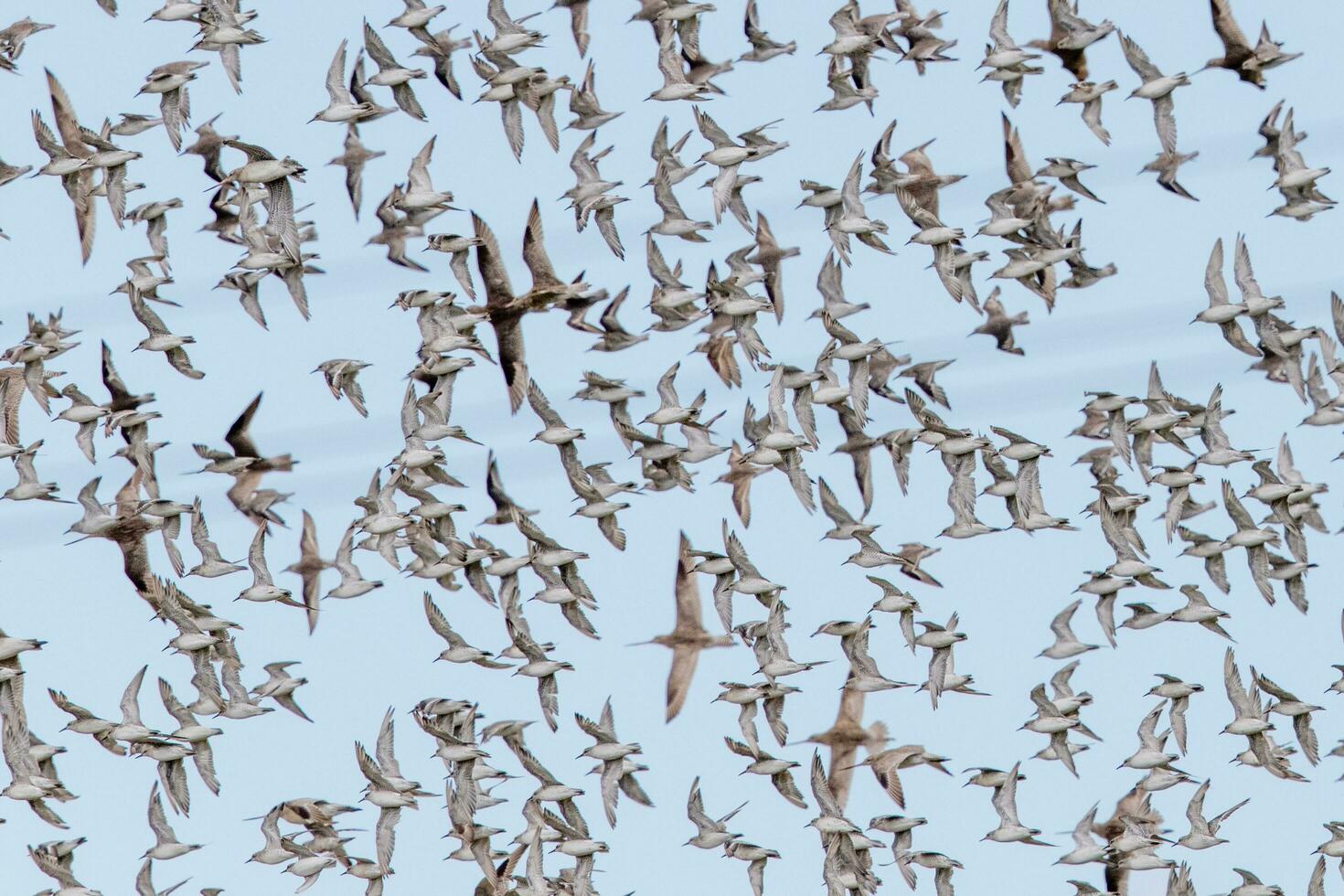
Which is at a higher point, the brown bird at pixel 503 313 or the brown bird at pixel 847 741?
the brown bird at pixel 503 313

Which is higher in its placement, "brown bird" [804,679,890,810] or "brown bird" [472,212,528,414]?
"brown bird" [472,212,528,414]

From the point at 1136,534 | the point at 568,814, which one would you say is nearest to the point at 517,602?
the point at 568,814

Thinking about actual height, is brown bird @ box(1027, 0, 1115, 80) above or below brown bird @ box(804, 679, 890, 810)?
above

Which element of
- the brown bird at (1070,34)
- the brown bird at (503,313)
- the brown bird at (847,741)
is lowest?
the brown bird at (847,741)

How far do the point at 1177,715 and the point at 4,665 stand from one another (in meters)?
14.9

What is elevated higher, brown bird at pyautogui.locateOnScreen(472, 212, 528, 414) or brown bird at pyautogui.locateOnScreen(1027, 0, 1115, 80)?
brown bird at pyautogui.locateOnScreen(1027, 0, 1115, 80)

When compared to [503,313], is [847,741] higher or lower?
lower

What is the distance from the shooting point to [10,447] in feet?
136

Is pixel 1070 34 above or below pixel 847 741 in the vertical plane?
above

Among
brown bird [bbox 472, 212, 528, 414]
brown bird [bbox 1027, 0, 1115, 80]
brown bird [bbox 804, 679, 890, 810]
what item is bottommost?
brown bird [bbox 804, 679, 890, 810]

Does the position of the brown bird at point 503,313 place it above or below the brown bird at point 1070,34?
below

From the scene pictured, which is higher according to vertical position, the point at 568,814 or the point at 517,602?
the point at 517,602

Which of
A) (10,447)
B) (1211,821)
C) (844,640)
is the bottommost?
(1211,821)

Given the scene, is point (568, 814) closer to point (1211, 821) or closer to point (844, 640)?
point (844, 640)
